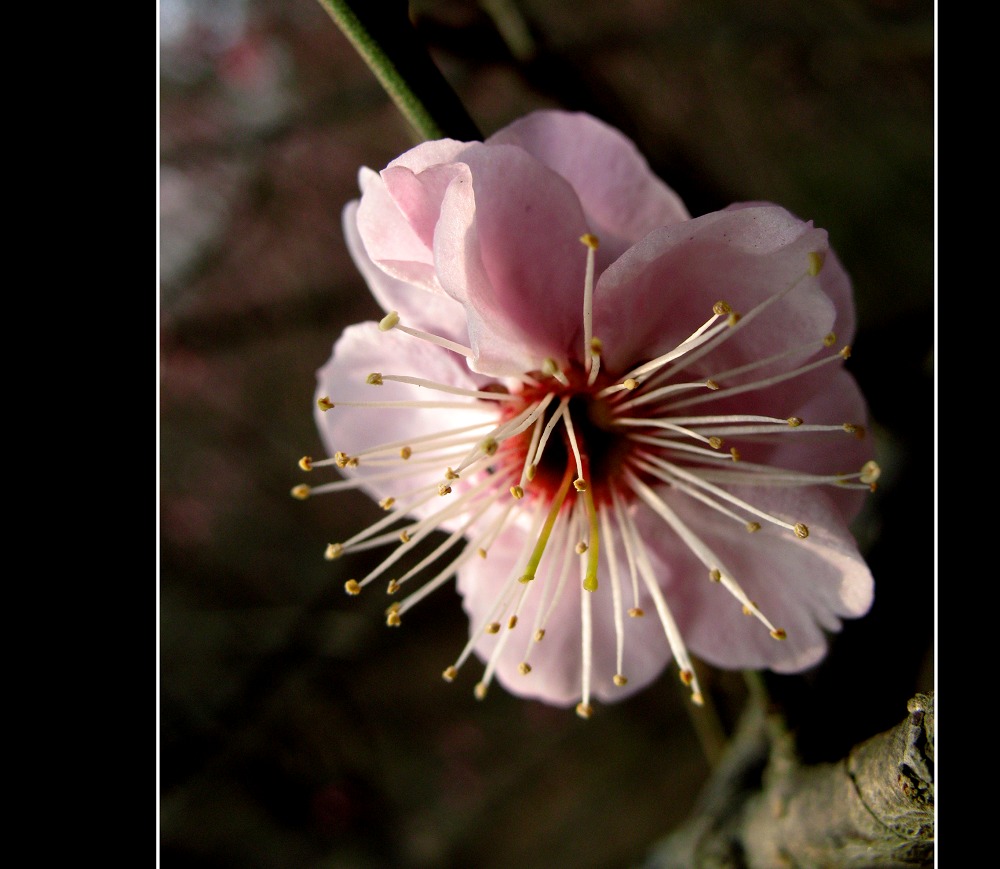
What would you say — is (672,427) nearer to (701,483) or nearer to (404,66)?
(701,483)

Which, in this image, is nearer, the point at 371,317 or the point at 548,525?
the point at 548,525

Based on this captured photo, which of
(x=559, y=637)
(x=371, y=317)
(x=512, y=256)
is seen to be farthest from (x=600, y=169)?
(x=371, y=317)

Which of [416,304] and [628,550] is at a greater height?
[416,304]

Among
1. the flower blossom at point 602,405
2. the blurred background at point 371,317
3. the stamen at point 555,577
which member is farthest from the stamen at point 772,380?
the blurred background at point 371,317

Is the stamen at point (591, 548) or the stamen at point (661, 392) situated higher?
the stamen at point (661, 392)

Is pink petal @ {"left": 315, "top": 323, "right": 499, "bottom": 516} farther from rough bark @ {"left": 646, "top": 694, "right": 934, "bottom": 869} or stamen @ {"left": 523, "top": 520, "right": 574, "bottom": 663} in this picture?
rough bark @ {"left": 646, "top": 694, "right": 934, "bottom": 869}

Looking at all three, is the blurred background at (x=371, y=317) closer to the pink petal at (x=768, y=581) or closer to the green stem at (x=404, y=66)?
the pink petal at (x=768, y=581)
